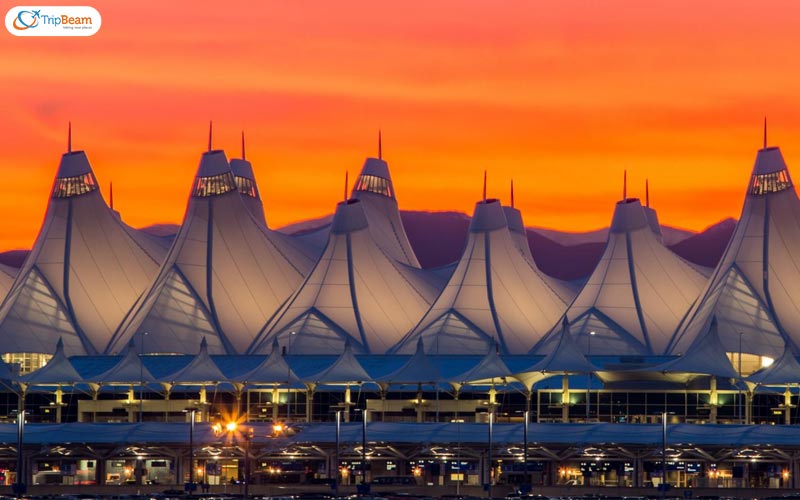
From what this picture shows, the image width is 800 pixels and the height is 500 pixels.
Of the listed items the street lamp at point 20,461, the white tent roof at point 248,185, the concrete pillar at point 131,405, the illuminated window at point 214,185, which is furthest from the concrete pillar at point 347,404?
the white tent roof at point 248,185

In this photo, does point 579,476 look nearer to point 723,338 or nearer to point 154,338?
point 723,338

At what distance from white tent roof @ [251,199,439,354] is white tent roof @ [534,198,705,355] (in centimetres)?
1279

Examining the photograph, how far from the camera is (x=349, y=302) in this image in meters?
162

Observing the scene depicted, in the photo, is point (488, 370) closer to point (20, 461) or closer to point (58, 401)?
point (58, 401)

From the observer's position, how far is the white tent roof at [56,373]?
154 metres

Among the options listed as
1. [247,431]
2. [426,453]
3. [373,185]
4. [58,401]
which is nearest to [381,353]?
[58,401]

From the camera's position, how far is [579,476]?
139 metres

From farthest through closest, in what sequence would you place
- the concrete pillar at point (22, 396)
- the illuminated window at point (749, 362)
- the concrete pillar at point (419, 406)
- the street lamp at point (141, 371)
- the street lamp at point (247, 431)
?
the concrete pillar at point (22, 396) < the concrete pillar at point (419, 406) < the street lamp at point (141, 371) < the illuminated window at point (749, 362) < the street lamp at point (247, 431)

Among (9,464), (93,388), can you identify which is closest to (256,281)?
(93,388)

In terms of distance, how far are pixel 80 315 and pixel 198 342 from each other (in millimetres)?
9726

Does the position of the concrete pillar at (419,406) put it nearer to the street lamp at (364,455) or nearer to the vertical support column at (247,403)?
the vertical support column at (247,403)

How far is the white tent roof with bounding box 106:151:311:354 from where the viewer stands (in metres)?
164

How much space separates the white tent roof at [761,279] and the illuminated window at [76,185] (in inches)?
1756

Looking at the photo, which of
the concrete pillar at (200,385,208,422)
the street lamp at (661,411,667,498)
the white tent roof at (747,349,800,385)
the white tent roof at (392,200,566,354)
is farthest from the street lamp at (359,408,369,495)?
the white tent roof at (747,349,800,385)
